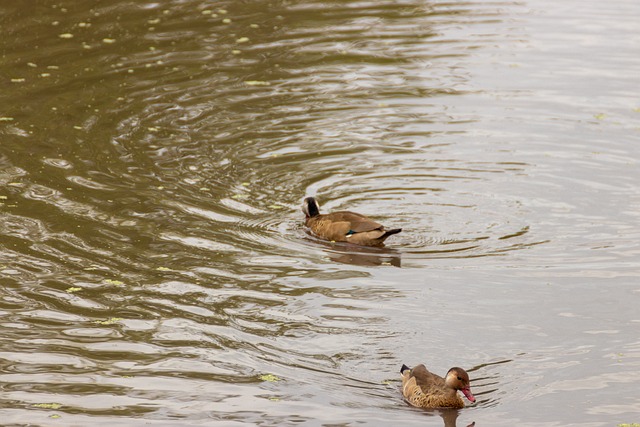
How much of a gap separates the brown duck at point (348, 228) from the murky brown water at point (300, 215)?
0.20 m

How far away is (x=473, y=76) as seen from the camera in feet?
72.2

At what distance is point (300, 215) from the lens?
15.8 metres

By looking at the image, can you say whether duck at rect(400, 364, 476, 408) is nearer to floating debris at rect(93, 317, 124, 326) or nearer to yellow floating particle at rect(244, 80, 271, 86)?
floating debris at rect(93, 317, 124, 326)

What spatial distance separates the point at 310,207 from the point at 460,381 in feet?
17.0

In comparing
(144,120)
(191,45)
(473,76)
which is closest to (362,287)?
(144,120)

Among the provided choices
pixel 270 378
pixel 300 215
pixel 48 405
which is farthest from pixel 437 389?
pixel 300 215

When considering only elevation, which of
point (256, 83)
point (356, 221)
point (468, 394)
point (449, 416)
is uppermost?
point (256, 83)

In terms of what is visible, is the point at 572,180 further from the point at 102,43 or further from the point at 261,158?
the point at 102,43

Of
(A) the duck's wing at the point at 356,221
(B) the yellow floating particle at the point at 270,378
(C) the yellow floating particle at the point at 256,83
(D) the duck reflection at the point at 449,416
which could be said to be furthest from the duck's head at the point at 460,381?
(C) the yellow floating particle at the point at 256,83

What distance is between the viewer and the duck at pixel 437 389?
418 inches

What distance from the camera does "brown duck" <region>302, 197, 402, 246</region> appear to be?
48.0 feet

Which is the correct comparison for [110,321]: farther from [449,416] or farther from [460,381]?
[460,381]

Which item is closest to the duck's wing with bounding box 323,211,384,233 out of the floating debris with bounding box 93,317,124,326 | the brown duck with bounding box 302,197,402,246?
the brown duck with bounding box 302,197,402,246

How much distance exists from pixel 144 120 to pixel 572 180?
742 centimetres
